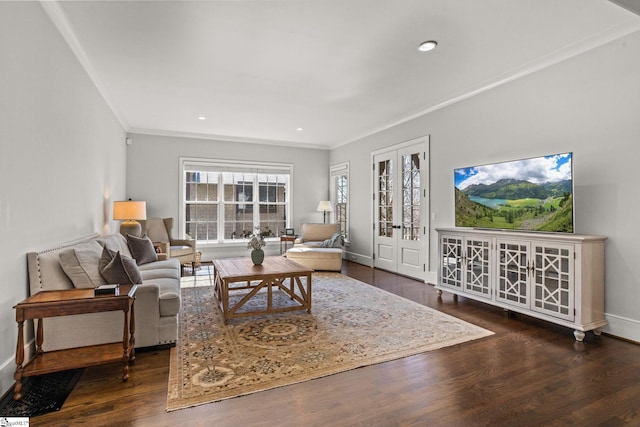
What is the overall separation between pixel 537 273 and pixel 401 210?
2736mm

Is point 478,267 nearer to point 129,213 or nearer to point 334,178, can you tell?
point 334,178

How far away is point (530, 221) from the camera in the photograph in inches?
138

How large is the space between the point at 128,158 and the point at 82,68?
3310 millimetres

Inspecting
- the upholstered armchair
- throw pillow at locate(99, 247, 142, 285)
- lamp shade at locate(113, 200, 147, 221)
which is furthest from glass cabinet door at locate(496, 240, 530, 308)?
lamp shade at locate(113, 200, 147, 221)

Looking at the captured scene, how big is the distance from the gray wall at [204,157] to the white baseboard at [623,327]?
5.82 m

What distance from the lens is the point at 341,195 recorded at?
7805 millimetres

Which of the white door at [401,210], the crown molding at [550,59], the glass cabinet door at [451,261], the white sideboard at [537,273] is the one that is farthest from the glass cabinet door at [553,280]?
the white door at [401,210]

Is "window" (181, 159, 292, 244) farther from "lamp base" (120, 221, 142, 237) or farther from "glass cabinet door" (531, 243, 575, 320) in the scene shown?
"glass cabinet door" (531, 243, 575, 320)

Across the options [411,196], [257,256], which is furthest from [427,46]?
[257,256]

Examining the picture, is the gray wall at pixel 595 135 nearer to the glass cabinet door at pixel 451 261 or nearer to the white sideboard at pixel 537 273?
the white sideboard at pixel 537 273

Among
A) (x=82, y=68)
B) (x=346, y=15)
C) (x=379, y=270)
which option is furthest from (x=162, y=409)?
(x=379, y=270)

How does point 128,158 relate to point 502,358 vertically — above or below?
above

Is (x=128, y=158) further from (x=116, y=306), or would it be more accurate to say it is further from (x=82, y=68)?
(x=116, y=306)

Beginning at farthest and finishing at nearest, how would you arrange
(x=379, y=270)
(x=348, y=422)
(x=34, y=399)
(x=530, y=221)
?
(x=379, y=270), (x=530, y=221), (x=34, y=399), (x=348, y=422)
